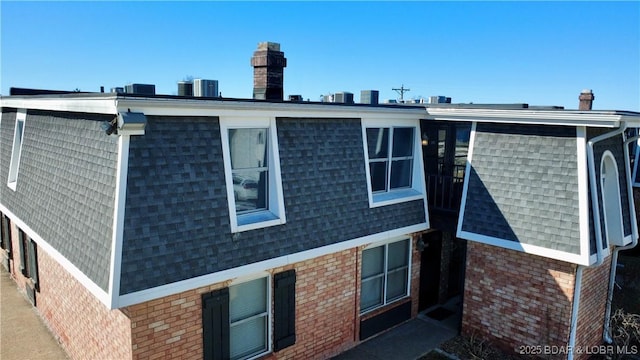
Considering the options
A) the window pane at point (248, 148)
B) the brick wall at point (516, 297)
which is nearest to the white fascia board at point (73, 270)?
the window pane at point (248, 148)

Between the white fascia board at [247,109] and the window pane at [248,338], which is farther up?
the white fascia board at [247,109]

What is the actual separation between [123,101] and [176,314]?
119 inches

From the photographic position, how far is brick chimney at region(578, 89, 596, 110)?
14344mm

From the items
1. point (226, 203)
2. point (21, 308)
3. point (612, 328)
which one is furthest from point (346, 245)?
point (21, 308)

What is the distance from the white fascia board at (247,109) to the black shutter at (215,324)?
269 centimetres

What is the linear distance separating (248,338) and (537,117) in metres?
6.41

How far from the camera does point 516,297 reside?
849 centimetres

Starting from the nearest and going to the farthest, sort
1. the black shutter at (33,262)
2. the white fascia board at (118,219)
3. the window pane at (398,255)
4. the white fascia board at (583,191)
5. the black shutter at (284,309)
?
the white fascia board at (118,219)
the black shutter at (284,309)
the white fascia board at (583,191)
the black shutter at (33,262)
the window pane at (398,255)

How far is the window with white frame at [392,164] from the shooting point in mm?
8913

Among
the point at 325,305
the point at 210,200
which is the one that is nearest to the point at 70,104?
the point at 210,200

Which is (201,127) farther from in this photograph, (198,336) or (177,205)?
(198,336)

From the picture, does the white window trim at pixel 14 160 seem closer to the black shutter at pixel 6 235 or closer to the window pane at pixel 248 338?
the black shutter at pixel 6 235

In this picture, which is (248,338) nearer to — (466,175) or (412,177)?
(412,177)

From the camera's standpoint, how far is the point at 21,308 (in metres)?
9.95
